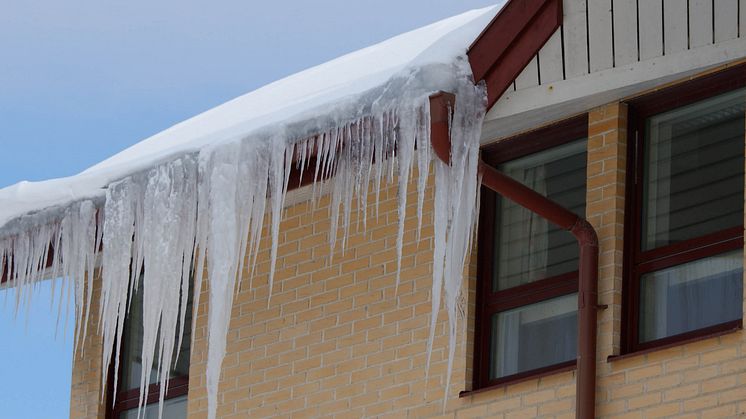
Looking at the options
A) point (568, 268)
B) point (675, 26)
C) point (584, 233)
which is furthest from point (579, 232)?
point (675, 26)

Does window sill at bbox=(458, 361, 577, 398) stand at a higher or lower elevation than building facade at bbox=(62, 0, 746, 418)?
lower

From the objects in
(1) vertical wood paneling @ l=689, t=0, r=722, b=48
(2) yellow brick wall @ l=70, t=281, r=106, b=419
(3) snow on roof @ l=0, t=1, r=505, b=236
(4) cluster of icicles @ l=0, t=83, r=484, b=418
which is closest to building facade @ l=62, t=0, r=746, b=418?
→ (1) vertical wood paneling @ l=689, t=0, r=722, b=48

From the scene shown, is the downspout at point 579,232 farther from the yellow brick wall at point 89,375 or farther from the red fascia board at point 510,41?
the yellow brick wall at point 89,375

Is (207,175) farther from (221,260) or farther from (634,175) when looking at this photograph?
(634,175)

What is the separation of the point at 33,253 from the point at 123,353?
1604 millimetres

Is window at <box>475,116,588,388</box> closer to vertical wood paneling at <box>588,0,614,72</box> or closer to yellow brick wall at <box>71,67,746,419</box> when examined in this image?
yellow brick wall at <box>71,67,746,419</box>

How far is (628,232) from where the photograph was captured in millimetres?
8562

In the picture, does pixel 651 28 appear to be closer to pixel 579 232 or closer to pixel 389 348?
pixel 579 232

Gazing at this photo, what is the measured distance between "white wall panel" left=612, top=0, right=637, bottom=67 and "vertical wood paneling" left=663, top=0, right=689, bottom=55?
14cm

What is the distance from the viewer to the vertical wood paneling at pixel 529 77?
8.20 m

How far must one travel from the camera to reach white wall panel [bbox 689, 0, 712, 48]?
308 inches

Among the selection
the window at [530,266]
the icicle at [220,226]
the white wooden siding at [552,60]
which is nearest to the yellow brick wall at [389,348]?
the window at [530,266]

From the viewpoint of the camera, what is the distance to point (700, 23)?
786cm

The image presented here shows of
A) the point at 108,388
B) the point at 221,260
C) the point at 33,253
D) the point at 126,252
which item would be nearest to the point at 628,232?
the point at 221,260
